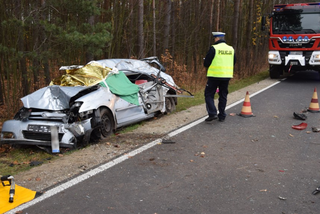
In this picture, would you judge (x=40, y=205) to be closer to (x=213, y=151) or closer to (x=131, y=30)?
(x=213, y=151)

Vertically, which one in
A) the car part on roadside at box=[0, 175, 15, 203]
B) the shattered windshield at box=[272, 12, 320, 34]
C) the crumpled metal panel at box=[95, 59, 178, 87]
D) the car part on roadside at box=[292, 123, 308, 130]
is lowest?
the car part on roadside at box=[292, 123, 308, 130]

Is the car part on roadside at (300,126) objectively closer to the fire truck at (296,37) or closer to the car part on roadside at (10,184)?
the car part on roadside at (10,184)

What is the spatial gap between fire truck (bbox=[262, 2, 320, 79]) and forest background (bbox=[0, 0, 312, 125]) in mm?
3128

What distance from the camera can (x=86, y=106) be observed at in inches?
234

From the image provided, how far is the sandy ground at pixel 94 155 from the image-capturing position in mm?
4484

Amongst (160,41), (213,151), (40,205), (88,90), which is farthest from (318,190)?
(160,41)

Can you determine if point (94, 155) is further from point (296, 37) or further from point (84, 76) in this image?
point (296, 37)

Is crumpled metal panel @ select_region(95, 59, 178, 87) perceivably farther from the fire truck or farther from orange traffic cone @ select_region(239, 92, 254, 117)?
the fire truck

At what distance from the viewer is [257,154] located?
553cm

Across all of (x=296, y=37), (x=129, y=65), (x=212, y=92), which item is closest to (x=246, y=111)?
(x=212, y=92)

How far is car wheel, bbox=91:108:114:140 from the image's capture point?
6.12 m

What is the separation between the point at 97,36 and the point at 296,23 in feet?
34.1

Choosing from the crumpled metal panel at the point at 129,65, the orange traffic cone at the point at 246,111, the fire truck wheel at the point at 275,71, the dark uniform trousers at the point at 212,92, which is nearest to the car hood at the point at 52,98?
the crumpled metal panel at the point at 129,65

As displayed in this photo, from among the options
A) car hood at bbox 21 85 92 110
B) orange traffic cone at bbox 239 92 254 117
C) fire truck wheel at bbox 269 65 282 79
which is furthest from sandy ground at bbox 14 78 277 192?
fire truck wheel at bbox 269 65 282 79
